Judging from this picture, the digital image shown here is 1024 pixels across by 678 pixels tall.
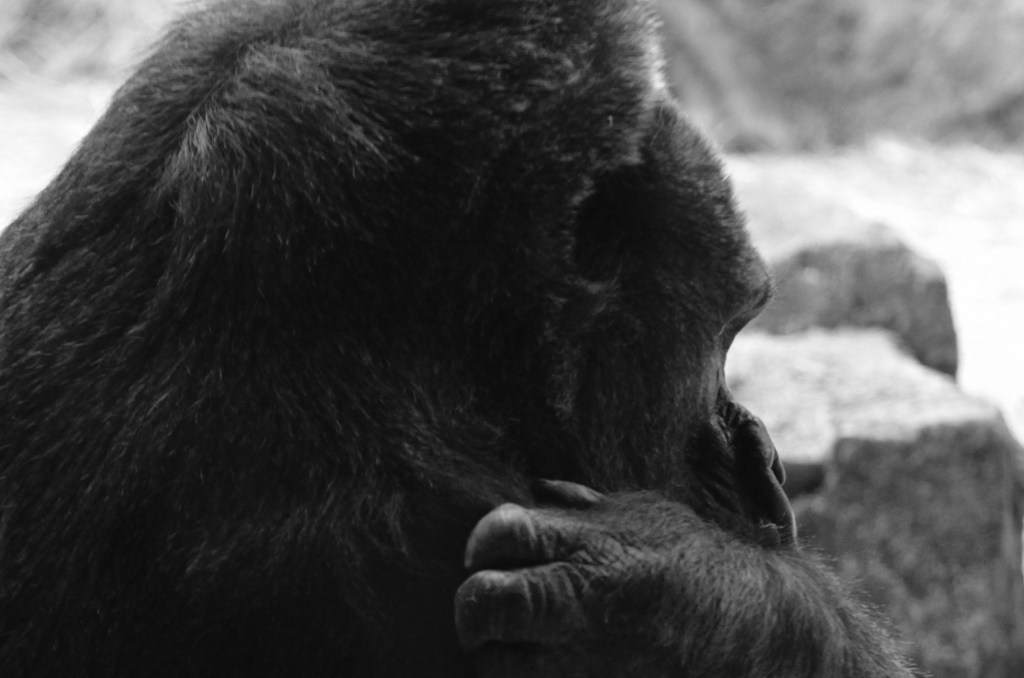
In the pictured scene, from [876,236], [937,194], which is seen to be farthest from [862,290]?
[937,194]

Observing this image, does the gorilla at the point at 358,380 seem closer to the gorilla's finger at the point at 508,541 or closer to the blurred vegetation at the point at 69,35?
the gorilla's finger at the point at 508,541

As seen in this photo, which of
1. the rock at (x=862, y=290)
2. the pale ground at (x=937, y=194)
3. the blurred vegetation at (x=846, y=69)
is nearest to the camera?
the rock at (x=862, y=290)

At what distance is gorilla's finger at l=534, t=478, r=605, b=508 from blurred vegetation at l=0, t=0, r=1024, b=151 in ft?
25.0

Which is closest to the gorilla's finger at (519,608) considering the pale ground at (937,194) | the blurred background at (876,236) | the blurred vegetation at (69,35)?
the blurred background at (876,236)

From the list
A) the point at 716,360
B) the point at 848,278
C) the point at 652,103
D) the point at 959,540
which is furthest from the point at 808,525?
the point at 652,103

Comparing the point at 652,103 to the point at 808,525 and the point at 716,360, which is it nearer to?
the point at 716,360

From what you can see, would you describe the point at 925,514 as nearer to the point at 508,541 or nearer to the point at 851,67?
the point at 508,541

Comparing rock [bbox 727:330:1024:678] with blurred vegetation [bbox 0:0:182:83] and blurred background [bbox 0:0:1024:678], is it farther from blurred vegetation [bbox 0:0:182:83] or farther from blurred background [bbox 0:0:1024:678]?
blurred vegetation [bbox 0:0:182:83]

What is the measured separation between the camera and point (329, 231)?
1599mm

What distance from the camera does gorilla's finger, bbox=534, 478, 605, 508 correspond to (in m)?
1.65

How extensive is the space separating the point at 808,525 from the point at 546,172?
2430 mm

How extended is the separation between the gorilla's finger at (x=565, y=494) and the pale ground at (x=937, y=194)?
3.75 meters

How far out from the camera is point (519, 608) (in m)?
1.50

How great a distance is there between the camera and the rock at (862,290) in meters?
4.59
